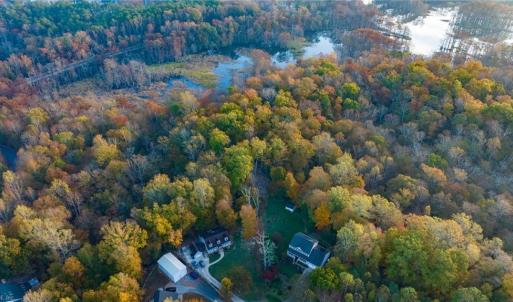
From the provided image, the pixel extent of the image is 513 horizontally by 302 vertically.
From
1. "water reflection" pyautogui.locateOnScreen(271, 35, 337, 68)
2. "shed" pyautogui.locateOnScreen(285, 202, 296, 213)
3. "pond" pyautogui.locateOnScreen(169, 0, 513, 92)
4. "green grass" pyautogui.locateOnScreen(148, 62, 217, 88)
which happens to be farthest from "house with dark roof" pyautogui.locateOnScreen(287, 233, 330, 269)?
"water reflection" pyautogui.locateOnScreen(271, 35, 337, 68)

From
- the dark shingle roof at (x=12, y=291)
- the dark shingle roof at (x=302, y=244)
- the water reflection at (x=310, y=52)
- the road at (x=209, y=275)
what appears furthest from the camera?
the water reflection at (x=310, y=52)

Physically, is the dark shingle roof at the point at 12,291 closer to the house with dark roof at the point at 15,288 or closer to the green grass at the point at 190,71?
the house with dark roof at the point at 15,288

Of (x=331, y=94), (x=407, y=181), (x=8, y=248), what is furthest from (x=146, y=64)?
(x=407, y=181)

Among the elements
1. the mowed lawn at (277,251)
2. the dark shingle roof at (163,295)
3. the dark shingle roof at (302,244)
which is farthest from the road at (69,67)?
the dark shingle roof at (302,244)

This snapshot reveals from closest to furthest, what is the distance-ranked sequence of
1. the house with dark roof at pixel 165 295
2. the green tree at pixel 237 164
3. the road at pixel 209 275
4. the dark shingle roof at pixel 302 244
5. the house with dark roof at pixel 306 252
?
the house with dark roof at pixel 165 295 → the road at pixel 209 275 → the house with dark roof at pixel 306 252 → the dark shingle roof at pixel 302 244 → the green tree at pixel 237 164

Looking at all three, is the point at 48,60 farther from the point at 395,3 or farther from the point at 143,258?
the point at 395,3

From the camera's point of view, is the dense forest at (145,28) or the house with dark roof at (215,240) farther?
the dense forest at (145,28)

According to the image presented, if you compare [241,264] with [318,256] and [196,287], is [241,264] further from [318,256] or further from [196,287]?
[318,256]

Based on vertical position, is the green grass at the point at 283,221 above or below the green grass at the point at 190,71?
below
